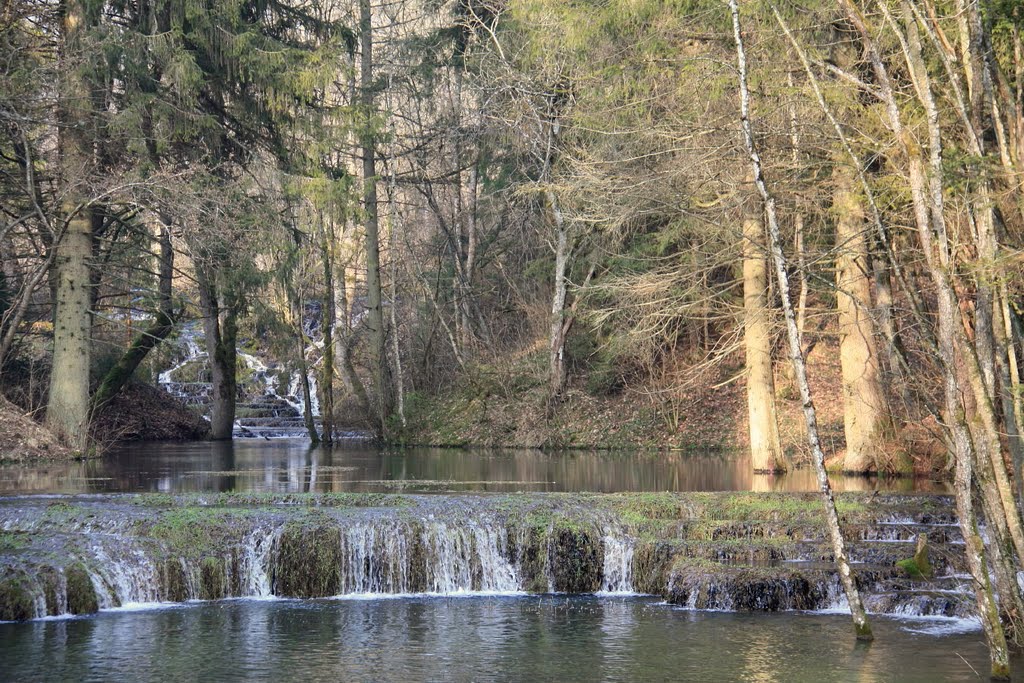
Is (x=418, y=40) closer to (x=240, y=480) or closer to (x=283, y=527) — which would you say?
(x=240, y=480)

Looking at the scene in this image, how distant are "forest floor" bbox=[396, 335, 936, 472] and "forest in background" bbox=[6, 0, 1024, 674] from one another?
17cm

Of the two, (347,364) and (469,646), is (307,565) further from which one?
(347,364)

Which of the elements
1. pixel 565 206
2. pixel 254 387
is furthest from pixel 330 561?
pixel 254 387

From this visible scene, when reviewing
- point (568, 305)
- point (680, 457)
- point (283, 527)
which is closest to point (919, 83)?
point (283, 527)

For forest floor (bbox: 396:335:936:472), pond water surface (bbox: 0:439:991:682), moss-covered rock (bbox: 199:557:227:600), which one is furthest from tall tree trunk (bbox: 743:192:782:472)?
moss-covered rock (bbox: 199:557:227:600)

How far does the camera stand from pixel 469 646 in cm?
1043

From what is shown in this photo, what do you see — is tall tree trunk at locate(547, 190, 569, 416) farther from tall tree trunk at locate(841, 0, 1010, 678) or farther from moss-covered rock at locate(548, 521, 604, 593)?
tall tree trunk at locate(841, 0, 1010, 678)

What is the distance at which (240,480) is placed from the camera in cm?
1877

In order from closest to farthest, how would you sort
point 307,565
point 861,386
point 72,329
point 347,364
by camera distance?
point 307,565
point 861,386
point 72,329
point 347,364

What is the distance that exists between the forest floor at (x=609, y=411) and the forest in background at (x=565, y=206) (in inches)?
6.7

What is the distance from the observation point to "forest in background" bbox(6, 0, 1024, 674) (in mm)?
10320

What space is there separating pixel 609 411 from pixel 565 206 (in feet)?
22.1

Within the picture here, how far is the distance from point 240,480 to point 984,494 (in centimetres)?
1276

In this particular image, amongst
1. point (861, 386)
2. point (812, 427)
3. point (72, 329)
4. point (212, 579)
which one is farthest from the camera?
point (72, 329)
